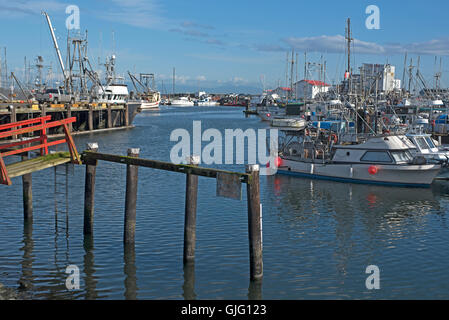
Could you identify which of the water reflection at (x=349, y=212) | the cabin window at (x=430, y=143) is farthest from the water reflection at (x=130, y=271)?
the cabin window at (x=430, y=143)

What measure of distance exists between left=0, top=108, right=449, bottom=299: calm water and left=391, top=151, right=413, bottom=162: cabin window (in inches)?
89.0

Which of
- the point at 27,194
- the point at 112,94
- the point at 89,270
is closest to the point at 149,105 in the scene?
the point at 112,94

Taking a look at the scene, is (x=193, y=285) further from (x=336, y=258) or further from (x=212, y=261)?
(x=336, y=258)

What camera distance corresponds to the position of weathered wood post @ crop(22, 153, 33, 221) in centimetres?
2056

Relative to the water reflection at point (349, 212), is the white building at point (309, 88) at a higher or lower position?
higher

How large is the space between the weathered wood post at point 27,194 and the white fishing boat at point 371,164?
20331mm

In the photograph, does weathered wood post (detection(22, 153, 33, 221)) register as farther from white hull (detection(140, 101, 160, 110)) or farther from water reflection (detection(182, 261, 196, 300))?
white hull (detection(140, 101, 160, 110))

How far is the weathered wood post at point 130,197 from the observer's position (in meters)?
17.3

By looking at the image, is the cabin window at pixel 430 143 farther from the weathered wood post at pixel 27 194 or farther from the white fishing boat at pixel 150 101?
the white fishing boat at pixel 150 101

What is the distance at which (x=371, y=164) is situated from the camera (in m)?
33.3

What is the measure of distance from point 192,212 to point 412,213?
14675mm

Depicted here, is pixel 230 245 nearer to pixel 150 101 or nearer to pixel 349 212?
pixel 349 212

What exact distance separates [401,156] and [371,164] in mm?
1892
